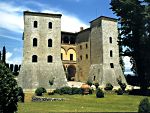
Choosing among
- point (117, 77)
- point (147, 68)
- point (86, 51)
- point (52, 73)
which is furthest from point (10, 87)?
point (86, 51)

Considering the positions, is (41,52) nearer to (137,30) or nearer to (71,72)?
Answer: (71,72)

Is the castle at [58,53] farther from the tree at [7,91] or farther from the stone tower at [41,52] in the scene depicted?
the tree at [7,91]

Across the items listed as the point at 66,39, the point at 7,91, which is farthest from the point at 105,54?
the point at 7,91

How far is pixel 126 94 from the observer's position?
46344 mm

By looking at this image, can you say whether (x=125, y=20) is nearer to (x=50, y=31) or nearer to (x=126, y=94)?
(x=126, y=94)

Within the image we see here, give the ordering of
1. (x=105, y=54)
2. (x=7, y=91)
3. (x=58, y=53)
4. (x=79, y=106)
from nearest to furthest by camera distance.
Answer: (x=7, y=91), (x=79, y=106), (x=58, y=53), (x=105, y=54)

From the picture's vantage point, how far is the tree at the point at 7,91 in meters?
18.0

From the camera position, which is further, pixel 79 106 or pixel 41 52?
pixel 41 52

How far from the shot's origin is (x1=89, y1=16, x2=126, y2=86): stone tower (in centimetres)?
5781

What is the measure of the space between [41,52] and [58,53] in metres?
3.21

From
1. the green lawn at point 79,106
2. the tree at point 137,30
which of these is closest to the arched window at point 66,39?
the tree at point 137,30

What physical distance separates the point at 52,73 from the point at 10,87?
3604 centimetres

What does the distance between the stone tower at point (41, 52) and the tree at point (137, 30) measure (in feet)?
45.1

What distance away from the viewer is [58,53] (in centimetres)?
5597
